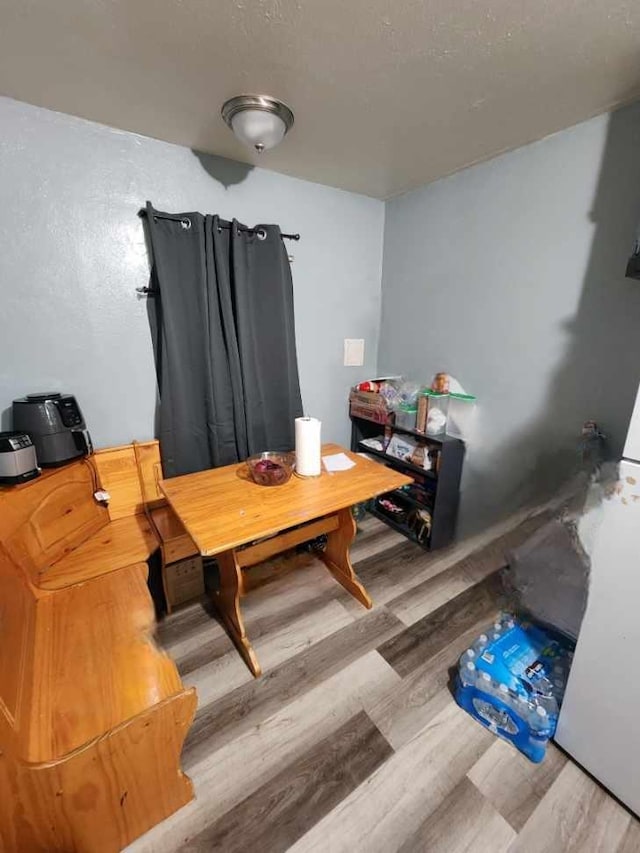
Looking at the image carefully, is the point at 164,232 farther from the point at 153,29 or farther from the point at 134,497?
the point at 134,497

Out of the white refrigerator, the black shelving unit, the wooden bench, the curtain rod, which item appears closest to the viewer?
the wooden bench

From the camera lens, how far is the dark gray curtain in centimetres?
172

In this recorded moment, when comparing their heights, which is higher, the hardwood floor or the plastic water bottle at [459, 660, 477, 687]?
the plastic water bottle at [459, 660, 477, 687]

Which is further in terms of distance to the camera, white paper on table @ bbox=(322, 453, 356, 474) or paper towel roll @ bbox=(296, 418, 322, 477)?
white paper on table @ bbox=(322, 453, 356, 474)

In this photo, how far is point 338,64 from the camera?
1.14m

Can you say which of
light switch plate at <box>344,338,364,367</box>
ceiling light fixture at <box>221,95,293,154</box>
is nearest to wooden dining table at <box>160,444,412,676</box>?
light switch plate at <box>344,338,364,367</box>

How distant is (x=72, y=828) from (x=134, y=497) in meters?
1.21

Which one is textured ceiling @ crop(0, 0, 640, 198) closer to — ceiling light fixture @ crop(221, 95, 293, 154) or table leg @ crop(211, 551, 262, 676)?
ceiling light fixture @ crop(221, 95, 293, 154)

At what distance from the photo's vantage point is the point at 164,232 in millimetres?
1666

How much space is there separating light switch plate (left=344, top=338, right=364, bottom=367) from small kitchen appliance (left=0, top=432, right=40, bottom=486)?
1.88 m

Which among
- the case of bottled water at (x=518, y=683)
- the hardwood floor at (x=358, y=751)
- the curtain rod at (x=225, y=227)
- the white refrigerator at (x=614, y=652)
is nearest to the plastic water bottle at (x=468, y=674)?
the case of bottled water at (x=518, y=683)

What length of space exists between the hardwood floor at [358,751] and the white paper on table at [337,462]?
725mm

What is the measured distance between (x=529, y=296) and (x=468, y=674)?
5.63 feet

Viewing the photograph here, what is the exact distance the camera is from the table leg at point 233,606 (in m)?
1.46
